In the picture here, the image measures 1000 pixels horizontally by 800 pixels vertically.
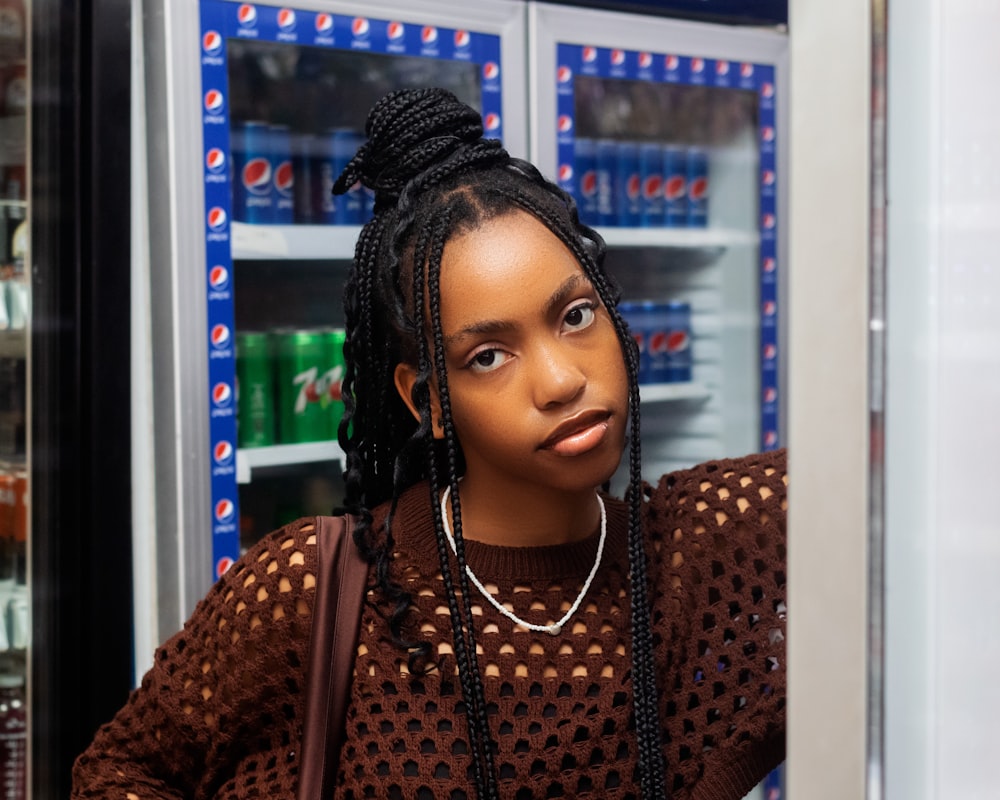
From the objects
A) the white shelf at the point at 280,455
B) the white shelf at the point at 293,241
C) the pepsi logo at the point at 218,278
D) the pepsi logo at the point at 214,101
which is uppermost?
the pepsi logo at the point at 214,101

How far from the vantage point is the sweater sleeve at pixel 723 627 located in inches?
41.7

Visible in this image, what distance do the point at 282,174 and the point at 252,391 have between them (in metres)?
0.41

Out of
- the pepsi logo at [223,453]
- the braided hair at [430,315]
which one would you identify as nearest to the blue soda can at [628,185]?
the pepsi logo at [223,453]

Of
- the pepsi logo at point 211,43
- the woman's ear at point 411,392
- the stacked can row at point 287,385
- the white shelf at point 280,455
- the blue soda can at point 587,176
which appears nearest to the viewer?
the woman's ear at point 411,392

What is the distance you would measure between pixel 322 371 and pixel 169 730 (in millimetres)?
1055

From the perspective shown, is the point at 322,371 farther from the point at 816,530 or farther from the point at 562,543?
the point at 816,530

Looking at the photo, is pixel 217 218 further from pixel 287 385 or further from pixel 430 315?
pixel 430 315

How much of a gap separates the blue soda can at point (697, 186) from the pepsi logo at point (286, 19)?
1.12 m

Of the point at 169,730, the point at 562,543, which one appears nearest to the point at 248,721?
the point at 169,730

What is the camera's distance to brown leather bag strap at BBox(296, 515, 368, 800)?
1.13m

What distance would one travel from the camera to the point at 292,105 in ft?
7.18

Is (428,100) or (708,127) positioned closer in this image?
(428,100)

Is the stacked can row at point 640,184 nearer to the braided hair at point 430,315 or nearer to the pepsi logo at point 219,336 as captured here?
the pepsi logo at point 219,336

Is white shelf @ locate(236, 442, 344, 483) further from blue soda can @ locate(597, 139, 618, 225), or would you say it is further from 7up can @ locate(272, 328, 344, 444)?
blue soda can @ locate(597, 139, 618, 225)
